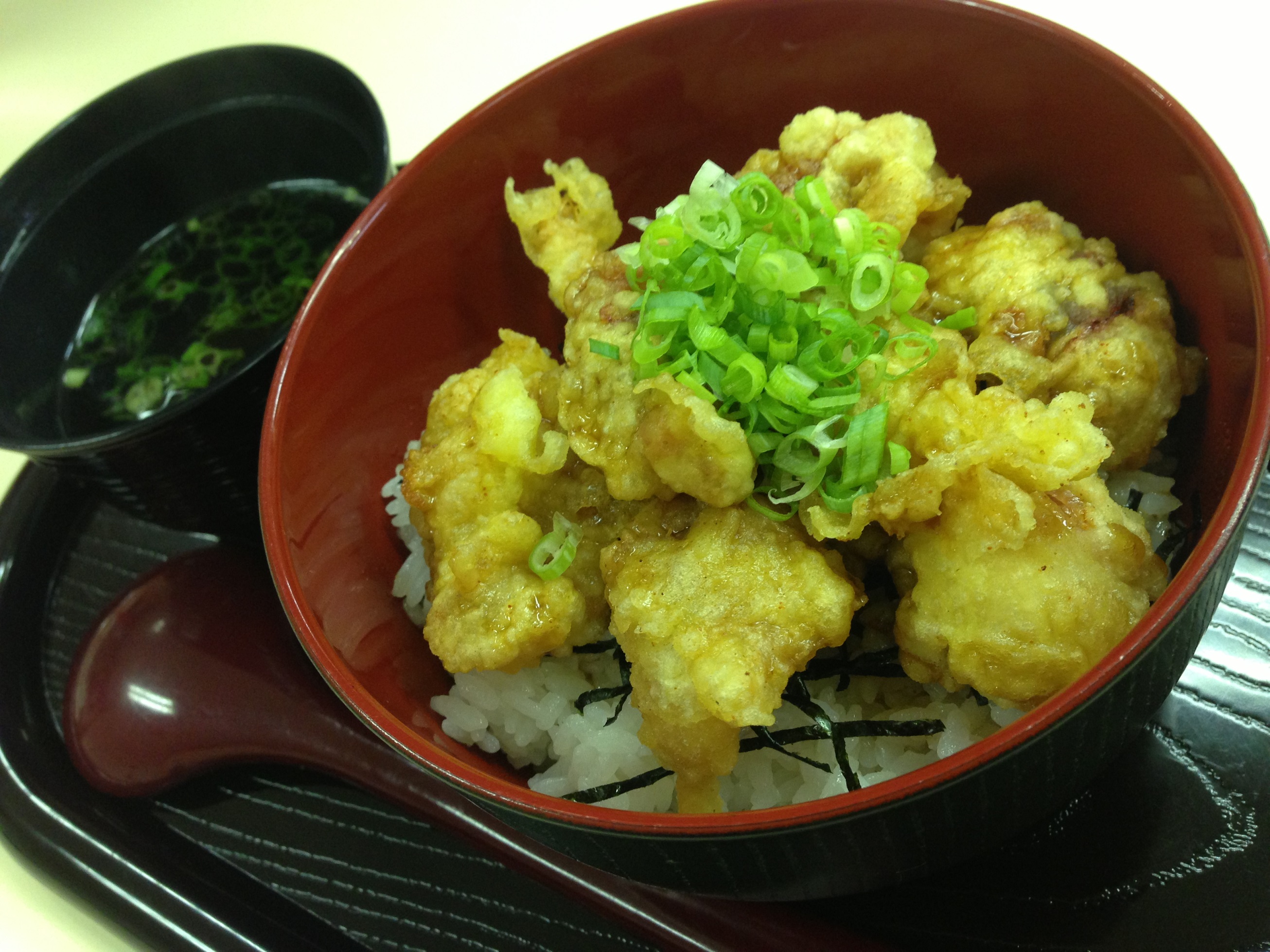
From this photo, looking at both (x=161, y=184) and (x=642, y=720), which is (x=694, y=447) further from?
(x=161, y=184)

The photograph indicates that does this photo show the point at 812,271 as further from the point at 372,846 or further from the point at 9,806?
the point at 9,806

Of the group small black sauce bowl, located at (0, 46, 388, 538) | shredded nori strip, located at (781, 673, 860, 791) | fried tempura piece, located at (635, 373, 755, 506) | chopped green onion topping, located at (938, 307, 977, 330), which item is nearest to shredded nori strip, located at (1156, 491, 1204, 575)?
chopped green onion topping, located at (938, 307, 977, 330)

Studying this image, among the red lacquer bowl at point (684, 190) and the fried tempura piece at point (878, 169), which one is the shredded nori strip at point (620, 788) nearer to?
the red lacquer bowl at point (684, 190)

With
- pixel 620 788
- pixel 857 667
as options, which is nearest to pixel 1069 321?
pixel 857 667

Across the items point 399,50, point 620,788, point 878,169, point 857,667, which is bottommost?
point 620,788

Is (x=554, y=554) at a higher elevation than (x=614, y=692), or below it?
higher

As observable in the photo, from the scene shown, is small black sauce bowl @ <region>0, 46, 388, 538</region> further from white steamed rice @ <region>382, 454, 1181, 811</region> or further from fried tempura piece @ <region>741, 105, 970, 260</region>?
fried tempura piece @ <region>741, 105, 970, 260</region>

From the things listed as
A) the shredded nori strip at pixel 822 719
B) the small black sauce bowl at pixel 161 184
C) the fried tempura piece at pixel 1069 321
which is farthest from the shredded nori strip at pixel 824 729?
the small black sauce bowl at pixel 161 184
